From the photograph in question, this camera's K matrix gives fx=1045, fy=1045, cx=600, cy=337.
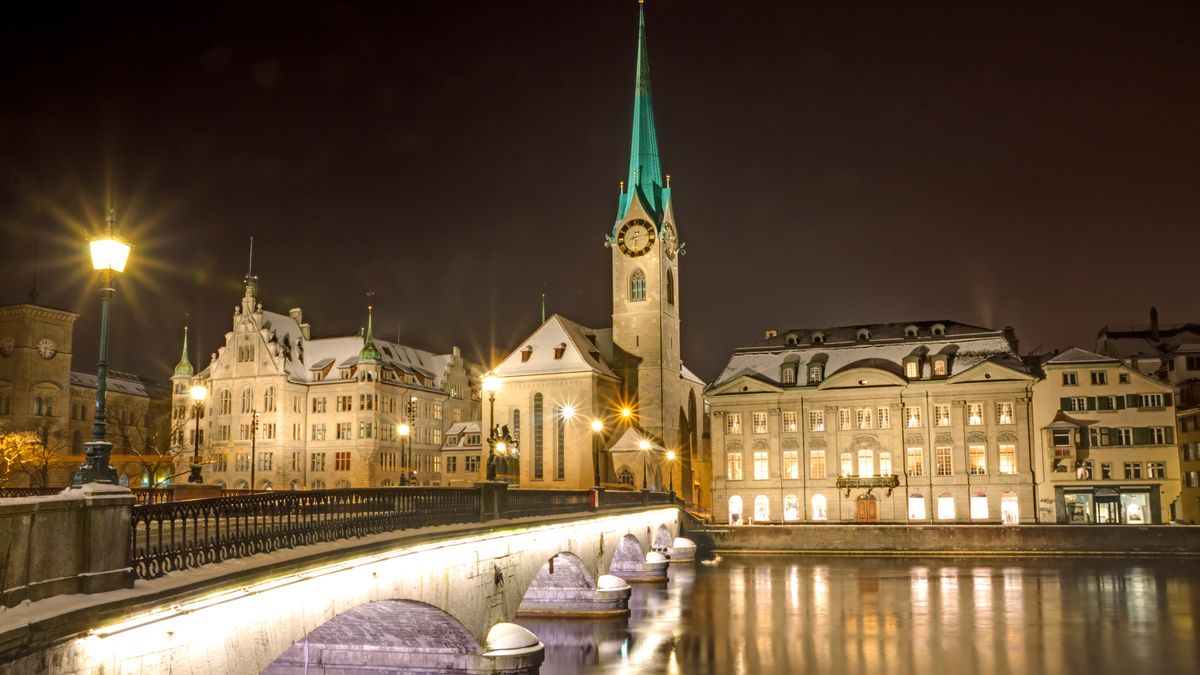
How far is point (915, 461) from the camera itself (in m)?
74.7

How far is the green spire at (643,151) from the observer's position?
86938 millimetres

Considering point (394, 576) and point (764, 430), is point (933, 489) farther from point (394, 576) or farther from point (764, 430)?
point (394, 576)

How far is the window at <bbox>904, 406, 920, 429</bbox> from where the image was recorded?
246 feet

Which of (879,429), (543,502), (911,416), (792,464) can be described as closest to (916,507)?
(879,429)

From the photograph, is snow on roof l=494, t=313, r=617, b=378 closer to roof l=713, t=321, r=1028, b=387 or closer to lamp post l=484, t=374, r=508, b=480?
roof l=713, t=321, r=1028, b=387

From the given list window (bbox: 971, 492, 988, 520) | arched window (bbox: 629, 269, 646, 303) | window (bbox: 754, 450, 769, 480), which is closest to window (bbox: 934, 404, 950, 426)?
window (bbox: 971, 492, 988, 520)

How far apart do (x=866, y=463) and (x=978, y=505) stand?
318 inches

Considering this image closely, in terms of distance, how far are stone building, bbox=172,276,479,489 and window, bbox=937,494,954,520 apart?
140 ft

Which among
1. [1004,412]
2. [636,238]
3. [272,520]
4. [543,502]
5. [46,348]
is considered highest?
[636,238]

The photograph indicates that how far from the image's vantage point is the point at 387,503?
2233cm

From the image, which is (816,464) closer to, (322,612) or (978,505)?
(978,505)

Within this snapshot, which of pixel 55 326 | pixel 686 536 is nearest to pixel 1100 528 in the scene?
pixel 686 536

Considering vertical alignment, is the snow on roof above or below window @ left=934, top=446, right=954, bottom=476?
above

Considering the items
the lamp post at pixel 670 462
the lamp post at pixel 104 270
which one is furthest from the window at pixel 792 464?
the lamp post at pixel 104 270
